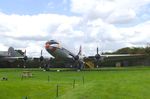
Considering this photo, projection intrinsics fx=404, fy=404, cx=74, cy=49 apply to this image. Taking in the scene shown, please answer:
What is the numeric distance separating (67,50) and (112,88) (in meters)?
44.4

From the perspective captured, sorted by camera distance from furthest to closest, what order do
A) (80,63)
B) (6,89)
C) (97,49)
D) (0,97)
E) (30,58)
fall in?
1. (30,58)
2. (97,49)
3. (80,63)
4. (6,89)
5. (0,97)

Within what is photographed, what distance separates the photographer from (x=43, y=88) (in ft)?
127

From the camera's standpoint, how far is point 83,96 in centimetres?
3256

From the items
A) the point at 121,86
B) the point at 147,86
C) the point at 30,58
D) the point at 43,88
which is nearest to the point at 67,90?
the point at 43,88

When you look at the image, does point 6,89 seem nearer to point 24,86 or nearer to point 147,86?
point 24,86

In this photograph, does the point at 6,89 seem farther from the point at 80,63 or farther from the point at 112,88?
the point at 80,63

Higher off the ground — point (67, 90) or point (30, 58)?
point (30, 58)

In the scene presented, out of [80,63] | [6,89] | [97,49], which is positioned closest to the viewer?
[6,89]

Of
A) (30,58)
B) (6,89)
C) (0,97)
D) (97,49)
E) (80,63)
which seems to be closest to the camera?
(0,97)

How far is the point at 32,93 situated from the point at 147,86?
11420 millimetres

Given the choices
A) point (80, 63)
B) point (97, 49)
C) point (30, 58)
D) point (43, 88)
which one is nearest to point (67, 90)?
point (43, 88)

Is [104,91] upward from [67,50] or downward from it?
downward

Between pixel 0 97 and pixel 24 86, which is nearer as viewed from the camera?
pixel 0 97

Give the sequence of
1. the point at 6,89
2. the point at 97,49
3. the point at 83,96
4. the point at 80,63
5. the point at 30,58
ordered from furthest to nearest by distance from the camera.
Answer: the point at 30,58
the point at 97,49
the point at 80,63
the point at 6,89
the point at 83,96
